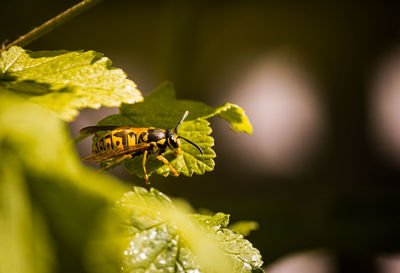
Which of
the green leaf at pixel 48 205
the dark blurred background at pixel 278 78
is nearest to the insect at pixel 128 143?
the green leaf at pixel 48 205

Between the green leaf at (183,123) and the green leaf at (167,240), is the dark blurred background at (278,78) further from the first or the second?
the green leaf at (167,240)

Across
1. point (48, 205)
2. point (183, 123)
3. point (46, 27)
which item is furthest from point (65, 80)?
point (48, 205)

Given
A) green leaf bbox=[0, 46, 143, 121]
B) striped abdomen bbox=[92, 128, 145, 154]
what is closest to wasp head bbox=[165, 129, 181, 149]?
striped abdomen bbox=[92, 128, 145, 154]

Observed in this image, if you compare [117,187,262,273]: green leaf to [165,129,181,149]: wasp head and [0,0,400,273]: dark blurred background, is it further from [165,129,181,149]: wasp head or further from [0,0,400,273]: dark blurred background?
[0,0,400,273]: dark blurred background

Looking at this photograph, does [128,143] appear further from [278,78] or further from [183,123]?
[278,78]

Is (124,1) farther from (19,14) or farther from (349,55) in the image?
(349,55)
